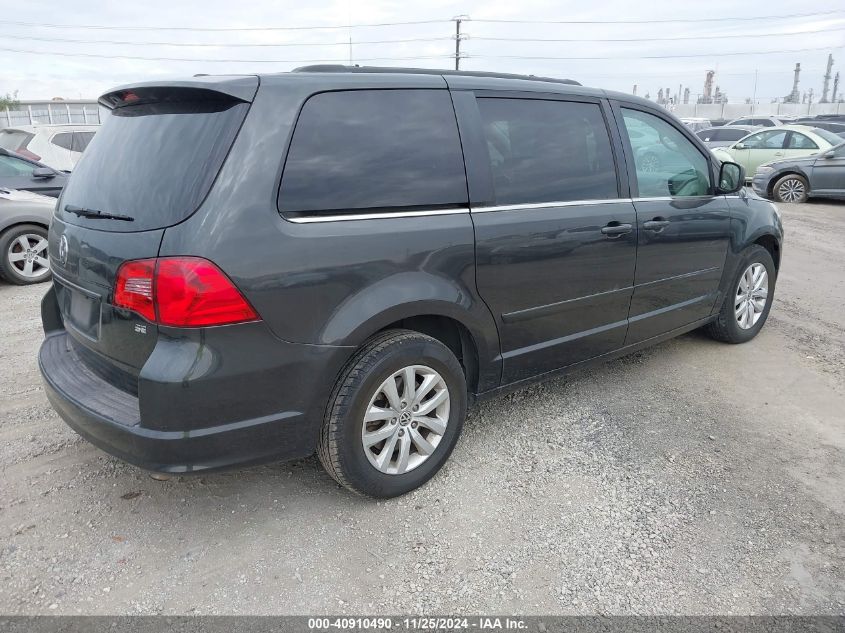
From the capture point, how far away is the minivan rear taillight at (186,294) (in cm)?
223

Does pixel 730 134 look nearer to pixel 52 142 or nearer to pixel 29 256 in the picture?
pixel 52 142

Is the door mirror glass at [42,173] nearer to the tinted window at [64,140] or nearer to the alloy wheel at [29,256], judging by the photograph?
the alloy wheel at [29,256]

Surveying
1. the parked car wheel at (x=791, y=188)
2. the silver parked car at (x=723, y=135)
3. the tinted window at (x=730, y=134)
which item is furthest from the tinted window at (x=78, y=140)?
the tinted window at (x=730, y=134)

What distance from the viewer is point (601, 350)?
376cm

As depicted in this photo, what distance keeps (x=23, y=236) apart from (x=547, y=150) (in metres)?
5.96

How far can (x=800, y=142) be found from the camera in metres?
14.8

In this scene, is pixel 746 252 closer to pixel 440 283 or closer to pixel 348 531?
pixel 440 283

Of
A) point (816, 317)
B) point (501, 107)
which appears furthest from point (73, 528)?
point (816, 317)

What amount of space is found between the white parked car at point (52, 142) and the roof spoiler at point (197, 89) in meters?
12.1

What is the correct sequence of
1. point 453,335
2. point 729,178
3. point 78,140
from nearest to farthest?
point 453,335 < point 729,178 < point 78,140

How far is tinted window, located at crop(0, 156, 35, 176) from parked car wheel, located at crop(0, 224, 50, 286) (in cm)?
179

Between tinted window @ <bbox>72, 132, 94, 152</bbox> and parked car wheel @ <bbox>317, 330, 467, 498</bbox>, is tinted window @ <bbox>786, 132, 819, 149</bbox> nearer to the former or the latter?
parked car wheel @ <bbox>317, 330, 467, 498</bbox>

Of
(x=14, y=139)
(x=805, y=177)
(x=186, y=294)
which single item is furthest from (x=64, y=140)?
(x=805, y=177)

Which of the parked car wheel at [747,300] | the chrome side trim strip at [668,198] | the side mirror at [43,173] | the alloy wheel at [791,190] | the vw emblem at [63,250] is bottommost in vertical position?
the alloy wheel at [791,190]
